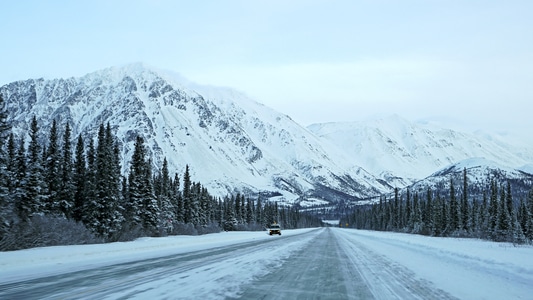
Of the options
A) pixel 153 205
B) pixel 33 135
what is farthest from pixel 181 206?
pixel 33 135

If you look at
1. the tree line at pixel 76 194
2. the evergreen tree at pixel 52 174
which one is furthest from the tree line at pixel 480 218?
the evergreen tree at pixel 52 174

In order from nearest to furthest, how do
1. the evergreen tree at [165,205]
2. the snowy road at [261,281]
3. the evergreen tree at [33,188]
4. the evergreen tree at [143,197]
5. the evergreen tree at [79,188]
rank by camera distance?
the snowy road at [261,281]
the evergreen tree at [33,188]
the evergreen tree at [79,188]
the evergreen tree at [143,197]
the evergreen tree at [165,205]

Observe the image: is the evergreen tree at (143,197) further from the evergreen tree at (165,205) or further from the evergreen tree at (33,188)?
the evergreen tree at (33,188)

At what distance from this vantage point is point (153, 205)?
154ft

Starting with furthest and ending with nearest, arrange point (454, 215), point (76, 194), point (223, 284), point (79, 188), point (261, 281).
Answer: point (454, 215), point (79, 188), point (76, 194), point (261, 281), point (223, 284)

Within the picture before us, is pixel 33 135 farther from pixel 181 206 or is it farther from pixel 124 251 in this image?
pixel 181 206

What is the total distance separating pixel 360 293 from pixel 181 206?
6370cm

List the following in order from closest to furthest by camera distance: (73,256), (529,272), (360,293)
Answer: (360,293) → (529,272) → (73,256)

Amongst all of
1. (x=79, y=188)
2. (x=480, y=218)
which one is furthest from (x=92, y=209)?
(x=480, y=218)

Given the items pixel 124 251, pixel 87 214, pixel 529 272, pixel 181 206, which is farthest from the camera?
pixel 181 206

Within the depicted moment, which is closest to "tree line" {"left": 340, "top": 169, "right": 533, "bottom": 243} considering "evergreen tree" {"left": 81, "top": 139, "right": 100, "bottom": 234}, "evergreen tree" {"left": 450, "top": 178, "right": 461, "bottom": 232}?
"evergreen tree" {"left": 450, "top": 178, "right": 461, "bottom": 232}

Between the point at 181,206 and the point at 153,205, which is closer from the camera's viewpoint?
the point at 153,205

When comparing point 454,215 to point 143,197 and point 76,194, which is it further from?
point 76,194

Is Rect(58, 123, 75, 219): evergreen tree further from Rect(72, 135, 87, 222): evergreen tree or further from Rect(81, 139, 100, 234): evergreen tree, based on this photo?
Rect(81, 139, 100, 234): evergreen tree
